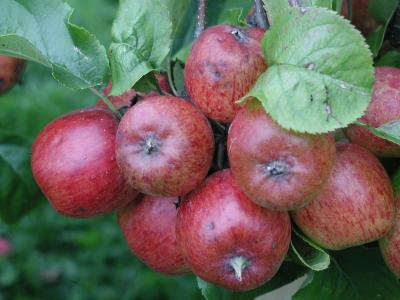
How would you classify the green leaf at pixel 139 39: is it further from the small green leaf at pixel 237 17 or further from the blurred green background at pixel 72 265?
the blurred green background at pixel 72 265

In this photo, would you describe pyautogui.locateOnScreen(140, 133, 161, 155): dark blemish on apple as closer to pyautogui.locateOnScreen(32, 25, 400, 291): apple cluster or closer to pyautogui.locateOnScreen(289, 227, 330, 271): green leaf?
pyautogui.locateOnScreen(32, 25, 400, 291): apple cluster

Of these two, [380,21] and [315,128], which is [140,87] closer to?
[315,128]

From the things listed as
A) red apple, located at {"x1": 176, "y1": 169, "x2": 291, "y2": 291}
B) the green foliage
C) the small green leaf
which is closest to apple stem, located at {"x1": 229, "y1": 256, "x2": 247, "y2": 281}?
red apple, located at {"x1": 176, "y1": 169, "x2": 291, "y2": 291}

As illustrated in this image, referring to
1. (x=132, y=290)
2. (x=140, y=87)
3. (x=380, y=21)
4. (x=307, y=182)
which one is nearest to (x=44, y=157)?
(x=140, y=87)

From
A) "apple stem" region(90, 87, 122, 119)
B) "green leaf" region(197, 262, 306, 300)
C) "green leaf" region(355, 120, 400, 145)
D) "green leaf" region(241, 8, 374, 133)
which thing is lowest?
"green leaf" region(197, 262, 306, 300)

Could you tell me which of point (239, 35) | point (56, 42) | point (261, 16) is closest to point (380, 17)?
point (261, 16)

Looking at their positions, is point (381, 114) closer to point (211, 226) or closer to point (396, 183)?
point (396, 183)
